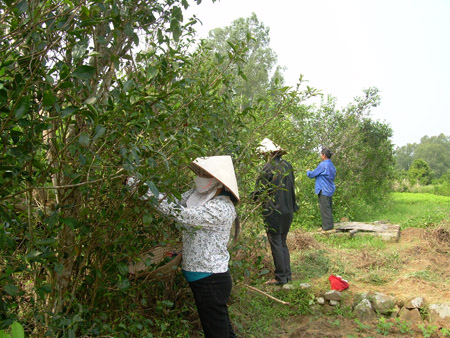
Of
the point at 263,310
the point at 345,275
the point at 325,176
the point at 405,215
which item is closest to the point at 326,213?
the point at 325,176

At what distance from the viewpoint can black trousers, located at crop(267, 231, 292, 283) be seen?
557 centimetres

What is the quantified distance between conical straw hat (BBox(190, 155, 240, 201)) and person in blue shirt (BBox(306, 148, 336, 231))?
20.5 feet

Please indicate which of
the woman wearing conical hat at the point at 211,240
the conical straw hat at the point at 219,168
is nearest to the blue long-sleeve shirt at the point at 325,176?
the woman wearing conical hat at the point at 211,240

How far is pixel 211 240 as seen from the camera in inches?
114

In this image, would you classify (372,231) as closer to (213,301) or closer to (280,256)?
(280,256)

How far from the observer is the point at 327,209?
900 cm

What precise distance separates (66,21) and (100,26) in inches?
27.6

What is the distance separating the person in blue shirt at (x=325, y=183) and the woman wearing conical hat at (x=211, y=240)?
6138 millimetres

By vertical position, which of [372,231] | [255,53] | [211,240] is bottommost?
[372,231]

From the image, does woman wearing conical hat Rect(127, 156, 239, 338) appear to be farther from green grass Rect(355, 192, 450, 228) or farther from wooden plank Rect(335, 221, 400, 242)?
green grass Rect(355, 192, 450, 228)

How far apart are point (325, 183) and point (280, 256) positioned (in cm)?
367

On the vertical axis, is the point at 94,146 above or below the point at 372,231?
above

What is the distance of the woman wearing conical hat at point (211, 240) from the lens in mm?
2812

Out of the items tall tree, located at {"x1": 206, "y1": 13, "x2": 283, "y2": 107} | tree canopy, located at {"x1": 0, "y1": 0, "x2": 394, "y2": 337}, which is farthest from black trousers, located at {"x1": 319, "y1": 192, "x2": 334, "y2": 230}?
tall tree, located at {"x1": 206, "y1": 13, "x2": 283, "y2": 107}
